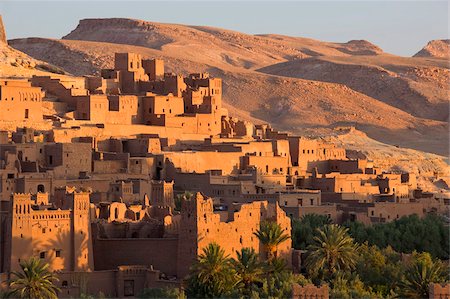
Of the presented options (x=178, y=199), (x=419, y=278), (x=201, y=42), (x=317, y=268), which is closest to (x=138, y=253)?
(x=317, y=268)

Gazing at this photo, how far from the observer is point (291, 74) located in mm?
130250

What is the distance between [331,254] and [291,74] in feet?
281

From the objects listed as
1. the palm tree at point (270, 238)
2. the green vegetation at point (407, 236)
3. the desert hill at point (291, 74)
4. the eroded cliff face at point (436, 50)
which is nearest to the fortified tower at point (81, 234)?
the palm tree at point (270, 238)

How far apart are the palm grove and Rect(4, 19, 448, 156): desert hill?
40.0 m

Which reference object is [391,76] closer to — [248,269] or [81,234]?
[81,234]

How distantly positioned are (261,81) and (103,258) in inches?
2560

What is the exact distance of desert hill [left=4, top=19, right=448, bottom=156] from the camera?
98812 millimetres

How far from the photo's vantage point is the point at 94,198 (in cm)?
4859

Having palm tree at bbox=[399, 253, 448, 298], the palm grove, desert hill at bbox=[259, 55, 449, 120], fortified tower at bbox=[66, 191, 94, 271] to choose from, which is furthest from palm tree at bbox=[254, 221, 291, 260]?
desert hill at bbox=[259, 55, 449, 120]

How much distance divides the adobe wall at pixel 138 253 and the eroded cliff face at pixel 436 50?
121710 millimetres

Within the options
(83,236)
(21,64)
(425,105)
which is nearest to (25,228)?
(83,236)

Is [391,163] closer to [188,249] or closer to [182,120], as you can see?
[182,120]

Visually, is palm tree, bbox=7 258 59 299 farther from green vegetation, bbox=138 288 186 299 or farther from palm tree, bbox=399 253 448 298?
palm tree, bbox=399 253 448 298

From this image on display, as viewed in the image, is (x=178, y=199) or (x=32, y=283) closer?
(x=32, y=283)
